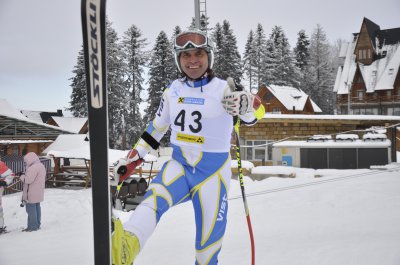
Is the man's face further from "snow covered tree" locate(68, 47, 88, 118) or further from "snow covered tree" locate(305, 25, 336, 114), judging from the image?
"snow covered tree" locate(305, 25, 336, 114)

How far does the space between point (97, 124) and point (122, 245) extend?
0.71 meters

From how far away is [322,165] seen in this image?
31.9 ft

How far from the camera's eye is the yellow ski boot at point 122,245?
5.97ft

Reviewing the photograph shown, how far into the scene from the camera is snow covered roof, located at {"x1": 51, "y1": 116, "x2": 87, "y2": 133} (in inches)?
859

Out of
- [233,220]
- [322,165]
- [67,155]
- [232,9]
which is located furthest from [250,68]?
[233,220]

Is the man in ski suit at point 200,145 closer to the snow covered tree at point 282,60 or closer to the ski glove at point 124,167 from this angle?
the ski glove at point 124,167

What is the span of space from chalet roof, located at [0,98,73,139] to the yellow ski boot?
41.8 ft

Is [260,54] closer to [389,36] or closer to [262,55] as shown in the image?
[262,55]

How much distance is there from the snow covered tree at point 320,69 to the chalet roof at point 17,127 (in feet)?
69.9

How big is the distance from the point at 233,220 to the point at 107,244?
3271 mm

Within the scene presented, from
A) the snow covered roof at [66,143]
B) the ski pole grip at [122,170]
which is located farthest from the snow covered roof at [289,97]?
the ski pole grip at [122,170]

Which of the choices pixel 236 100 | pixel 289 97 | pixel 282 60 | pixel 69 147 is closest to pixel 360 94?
pixel 289 97

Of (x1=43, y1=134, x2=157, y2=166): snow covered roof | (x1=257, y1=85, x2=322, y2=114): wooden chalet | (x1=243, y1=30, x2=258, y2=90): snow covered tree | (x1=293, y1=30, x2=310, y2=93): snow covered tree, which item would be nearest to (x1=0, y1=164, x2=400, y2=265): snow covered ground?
(x1=43, y1=134, x2=157, y2=166): snow covered roof

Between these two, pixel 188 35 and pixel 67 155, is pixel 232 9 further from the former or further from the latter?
pixel 67 155
